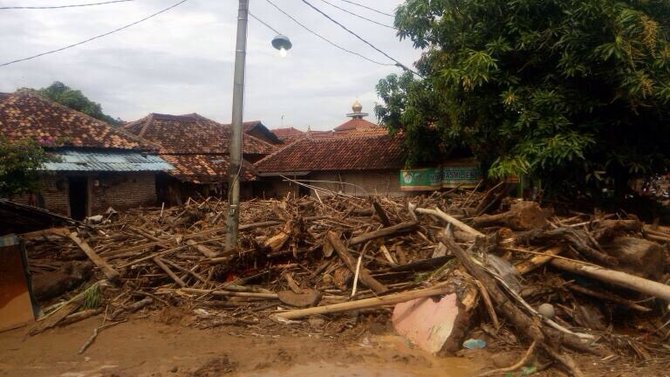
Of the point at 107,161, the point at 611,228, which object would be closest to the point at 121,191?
the point at 107,161

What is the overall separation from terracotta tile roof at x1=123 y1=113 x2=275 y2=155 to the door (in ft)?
15.9

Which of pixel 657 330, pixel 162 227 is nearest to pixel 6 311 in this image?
pixel 162 227

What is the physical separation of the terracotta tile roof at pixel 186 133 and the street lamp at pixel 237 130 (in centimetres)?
1506

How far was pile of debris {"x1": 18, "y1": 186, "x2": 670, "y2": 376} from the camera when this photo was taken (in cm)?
558

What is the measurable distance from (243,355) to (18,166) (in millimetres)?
5703

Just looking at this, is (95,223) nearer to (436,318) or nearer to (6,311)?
(6,311)

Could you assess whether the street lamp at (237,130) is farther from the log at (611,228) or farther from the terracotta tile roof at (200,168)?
the terracotta tile roof at (200,168)

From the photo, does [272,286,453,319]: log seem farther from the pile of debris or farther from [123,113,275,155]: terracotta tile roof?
[123,113,275,155]: terracotta tile roof

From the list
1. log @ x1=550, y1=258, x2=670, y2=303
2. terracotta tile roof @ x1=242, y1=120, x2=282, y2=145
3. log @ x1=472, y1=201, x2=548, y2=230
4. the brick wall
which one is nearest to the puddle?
log @ x1=550, y1=258, x2=670, y2=303

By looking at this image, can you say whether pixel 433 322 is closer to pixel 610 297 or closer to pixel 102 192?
pixel 610 297

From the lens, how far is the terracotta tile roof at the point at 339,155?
20.9m

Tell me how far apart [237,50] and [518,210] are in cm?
517

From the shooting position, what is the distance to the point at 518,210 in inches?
280

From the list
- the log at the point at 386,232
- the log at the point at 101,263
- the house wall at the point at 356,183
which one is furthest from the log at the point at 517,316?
the house wall at the point at 356,183
